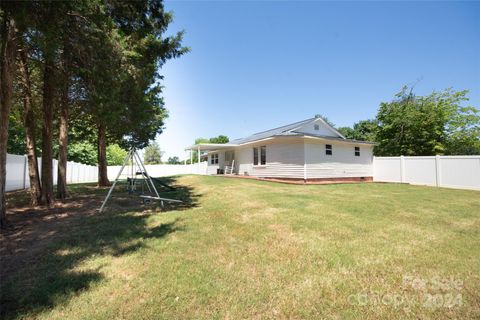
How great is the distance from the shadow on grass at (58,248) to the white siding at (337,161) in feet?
34.3

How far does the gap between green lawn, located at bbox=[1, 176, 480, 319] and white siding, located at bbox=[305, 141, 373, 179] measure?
31.7ft

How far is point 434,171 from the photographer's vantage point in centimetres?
1456

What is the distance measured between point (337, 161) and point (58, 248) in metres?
16.5

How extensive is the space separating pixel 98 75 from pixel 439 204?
11198 millimetres

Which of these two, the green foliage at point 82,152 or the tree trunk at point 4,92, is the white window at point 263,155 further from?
the green foliage at point 82,152

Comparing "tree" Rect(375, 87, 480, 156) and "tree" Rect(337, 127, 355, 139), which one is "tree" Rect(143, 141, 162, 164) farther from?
"tree" Rect(375, 87, 480, 156)

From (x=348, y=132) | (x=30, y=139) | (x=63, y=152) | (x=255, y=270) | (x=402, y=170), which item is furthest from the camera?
(x=348, y=132)

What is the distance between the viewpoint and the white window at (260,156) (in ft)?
Result: 61.3

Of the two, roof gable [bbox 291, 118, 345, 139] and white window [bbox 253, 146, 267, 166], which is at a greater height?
roof gable [bbox 291, 118, 345, 139]

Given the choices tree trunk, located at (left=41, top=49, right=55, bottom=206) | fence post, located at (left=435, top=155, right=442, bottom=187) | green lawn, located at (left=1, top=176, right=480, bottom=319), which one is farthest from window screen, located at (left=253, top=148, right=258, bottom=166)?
tree trunk, located at (left=41, top=49, right=55, bottom=206)

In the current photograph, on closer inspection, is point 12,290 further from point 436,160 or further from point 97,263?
point 436,160

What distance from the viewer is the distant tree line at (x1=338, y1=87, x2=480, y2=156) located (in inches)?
863

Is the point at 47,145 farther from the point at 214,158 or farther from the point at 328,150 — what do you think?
the point at 214,158

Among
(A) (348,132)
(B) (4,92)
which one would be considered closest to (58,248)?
(B) (4,92)
